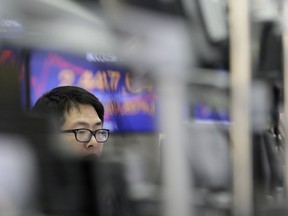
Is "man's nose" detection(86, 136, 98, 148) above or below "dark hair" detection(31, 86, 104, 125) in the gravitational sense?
below

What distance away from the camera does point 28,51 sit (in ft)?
4.97

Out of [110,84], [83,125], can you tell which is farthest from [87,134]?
[110,84]

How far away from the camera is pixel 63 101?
161 cm

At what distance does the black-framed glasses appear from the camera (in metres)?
1.57

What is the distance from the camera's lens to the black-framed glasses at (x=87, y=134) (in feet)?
5.16

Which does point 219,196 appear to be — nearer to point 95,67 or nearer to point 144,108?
point 144,108

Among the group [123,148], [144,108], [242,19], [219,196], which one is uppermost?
[242,19]

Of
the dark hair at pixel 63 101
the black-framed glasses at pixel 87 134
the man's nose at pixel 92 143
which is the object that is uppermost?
the dark hair at pixel 63 101

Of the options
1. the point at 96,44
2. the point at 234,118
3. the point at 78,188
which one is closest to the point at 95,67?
the point at 96,44

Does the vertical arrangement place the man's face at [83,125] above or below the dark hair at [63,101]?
below

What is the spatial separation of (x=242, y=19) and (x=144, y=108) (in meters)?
0.53

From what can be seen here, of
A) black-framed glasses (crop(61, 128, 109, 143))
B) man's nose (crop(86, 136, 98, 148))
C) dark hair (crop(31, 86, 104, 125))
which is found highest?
dark hair (crop(31, 86, 104, 125))

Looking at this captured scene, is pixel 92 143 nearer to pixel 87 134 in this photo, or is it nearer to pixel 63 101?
pixel 87 134

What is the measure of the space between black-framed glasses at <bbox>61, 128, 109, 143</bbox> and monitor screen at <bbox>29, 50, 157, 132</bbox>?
4cm
